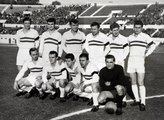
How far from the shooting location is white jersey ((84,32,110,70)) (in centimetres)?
662

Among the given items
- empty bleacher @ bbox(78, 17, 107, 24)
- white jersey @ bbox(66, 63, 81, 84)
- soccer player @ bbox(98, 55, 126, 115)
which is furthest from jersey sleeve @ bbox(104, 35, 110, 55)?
empty bleacher @ bbox(78, 17, 107, 24)

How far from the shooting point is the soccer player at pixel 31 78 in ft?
21.7

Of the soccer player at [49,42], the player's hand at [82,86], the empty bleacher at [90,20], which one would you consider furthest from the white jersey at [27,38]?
the empty bleacher at [90,20]

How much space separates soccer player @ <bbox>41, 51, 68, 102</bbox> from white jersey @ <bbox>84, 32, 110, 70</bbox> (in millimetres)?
763

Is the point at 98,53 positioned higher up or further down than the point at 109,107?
higher up

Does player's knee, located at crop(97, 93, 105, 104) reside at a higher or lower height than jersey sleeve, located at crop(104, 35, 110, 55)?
lower

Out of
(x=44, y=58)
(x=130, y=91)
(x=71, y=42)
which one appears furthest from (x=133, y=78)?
(x=44, y=58)

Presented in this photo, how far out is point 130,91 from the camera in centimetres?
666

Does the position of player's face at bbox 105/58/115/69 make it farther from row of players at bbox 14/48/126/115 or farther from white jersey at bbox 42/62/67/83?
white jersey at bbox 42/62/67/83

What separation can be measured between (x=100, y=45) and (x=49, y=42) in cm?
131

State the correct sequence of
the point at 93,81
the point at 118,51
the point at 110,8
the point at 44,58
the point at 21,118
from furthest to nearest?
the point at 110,8 → the point at 44,58 → the point at 118,51 → the point at 93,81 → the point at 21,118

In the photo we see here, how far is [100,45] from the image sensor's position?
6660 millimetres

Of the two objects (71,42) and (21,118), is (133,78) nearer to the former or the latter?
(71,42)

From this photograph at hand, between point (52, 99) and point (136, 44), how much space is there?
7.31ft
